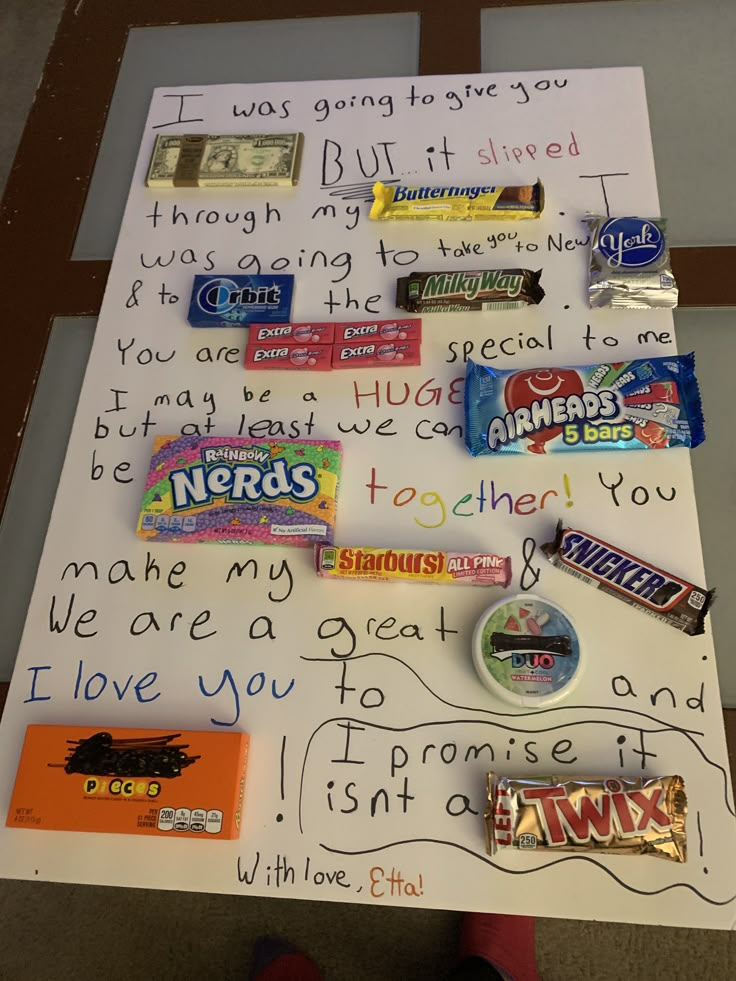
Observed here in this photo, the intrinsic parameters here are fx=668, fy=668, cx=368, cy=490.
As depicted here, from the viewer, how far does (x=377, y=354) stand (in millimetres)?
1008

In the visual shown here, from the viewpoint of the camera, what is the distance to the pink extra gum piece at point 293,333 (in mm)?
1028

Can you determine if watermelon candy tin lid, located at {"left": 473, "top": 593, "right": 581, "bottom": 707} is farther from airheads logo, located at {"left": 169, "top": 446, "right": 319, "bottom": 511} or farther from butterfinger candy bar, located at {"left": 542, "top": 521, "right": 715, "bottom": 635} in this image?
airheads logo, located at {"left": 169, "top": 446, "right": 319, "bottom": 511}

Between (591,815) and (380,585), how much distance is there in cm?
37

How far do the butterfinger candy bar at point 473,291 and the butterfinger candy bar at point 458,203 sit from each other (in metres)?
0.12

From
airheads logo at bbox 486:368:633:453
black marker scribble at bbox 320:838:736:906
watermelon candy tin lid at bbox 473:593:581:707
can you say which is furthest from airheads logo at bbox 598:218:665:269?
black marker scribble at bbox 320:838:736:906

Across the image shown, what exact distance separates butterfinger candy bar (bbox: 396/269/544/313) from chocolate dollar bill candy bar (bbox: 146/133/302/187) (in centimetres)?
34

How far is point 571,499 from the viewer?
3.04ft

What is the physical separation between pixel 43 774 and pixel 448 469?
0.66 meters

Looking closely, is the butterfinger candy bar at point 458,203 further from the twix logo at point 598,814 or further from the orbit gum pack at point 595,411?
the twix logo at point 598,814

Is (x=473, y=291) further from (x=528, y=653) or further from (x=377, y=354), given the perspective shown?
(x=528, y=653)

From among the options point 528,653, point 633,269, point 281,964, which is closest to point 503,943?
point 281,964

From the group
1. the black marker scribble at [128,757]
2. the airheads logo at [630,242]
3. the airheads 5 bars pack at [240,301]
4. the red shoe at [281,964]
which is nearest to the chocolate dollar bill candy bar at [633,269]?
the airheads logo at [630,242]

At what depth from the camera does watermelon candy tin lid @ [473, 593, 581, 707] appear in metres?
0.82

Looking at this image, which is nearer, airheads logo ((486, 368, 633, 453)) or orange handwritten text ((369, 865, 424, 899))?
orange handwritten text ((369, 865, 424, 899))
